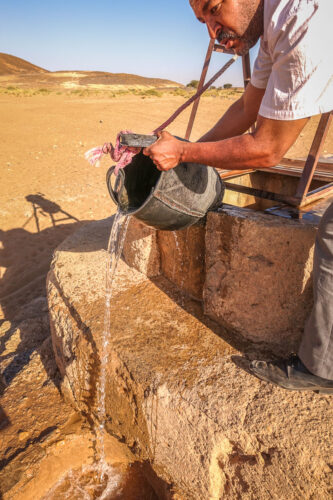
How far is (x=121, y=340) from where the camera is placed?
1794mm

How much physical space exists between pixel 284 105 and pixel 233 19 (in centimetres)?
45

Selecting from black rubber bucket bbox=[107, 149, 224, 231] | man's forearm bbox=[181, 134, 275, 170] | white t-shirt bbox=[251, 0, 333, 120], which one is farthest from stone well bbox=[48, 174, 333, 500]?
white t-shirt bbox=[251, 0, 333, 120]

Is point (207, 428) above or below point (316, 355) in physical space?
below

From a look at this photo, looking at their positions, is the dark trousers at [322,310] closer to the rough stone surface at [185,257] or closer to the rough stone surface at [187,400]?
the rough stone surface at [187,400]

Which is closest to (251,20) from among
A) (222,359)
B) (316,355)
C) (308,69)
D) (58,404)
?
(308,69)

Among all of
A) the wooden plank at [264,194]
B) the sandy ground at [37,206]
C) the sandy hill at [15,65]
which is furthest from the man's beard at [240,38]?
the sandy hill at [15,65]

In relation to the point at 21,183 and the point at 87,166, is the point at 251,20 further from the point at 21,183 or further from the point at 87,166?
the point at 87,166

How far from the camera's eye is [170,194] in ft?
4.79

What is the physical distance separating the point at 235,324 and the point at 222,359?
9.2 inches

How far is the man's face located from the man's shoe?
1.39 m

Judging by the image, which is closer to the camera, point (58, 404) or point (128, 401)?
point (128, 401)

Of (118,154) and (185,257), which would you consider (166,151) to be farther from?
(185,257)

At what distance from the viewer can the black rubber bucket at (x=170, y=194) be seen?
56.6 inches

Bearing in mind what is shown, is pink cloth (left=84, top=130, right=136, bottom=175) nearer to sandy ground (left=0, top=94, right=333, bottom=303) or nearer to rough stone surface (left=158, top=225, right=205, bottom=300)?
rough stone surface (left=158, top=225, right=205, bottom=300)
